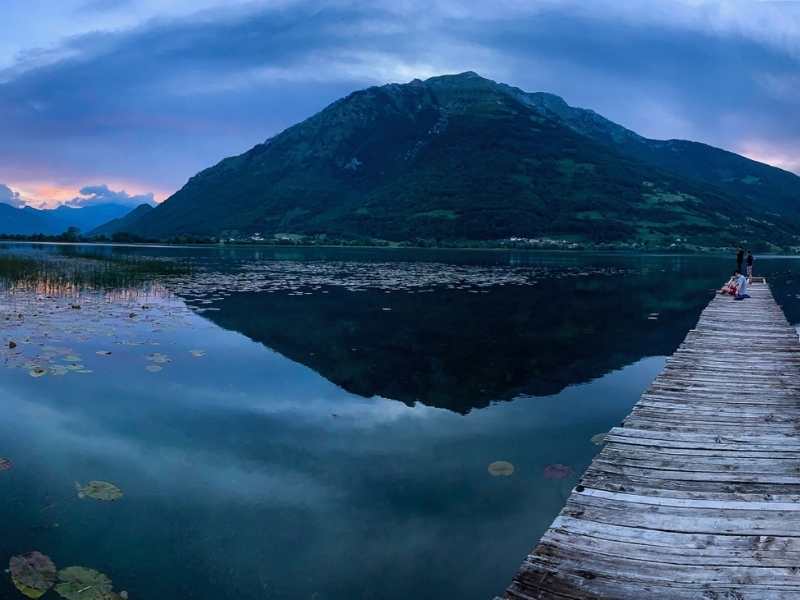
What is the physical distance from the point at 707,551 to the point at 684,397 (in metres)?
7.52

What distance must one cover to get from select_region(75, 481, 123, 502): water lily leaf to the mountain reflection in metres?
7.52

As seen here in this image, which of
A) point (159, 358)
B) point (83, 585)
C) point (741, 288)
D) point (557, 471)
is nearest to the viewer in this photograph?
point (83, 585)

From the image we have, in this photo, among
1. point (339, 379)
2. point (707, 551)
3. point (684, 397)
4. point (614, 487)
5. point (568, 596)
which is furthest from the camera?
point (339, 379)

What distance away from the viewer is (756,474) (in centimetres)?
852

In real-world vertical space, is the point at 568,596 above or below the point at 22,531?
above

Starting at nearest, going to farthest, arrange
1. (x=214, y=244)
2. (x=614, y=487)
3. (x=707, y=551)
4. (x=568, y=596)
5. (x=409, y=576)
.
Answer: (x=568, y=596)
(x=707, y=551)
(x=409, y=576)
(x=614, y=487)
(x=214, y=244)

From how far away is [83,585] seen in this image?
21.8ft

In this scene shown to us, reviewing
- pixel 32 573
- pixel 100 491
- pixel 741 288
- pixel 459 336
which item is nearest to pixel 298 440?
pixel 100 491

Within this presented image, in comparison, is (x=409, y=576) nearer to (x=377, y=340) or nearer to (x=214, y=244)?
(x=377, y=340)

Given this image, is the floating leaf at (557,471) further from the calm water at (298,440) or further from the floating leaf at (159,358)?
the floating leaf at (159,358)

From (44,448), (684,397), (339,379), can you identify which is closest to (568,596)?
(684,397)

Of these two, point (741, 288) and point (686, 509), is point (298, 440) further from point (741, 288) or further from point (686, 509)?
point (741, 288)

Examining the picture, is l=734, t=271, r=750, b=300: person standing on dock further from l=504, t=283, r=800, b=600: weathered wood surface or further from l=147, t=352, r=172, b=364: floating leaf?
l=147, t=352, r=172, b=364: floating leaf

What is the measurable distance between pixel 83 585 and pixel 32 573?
0.73 m
